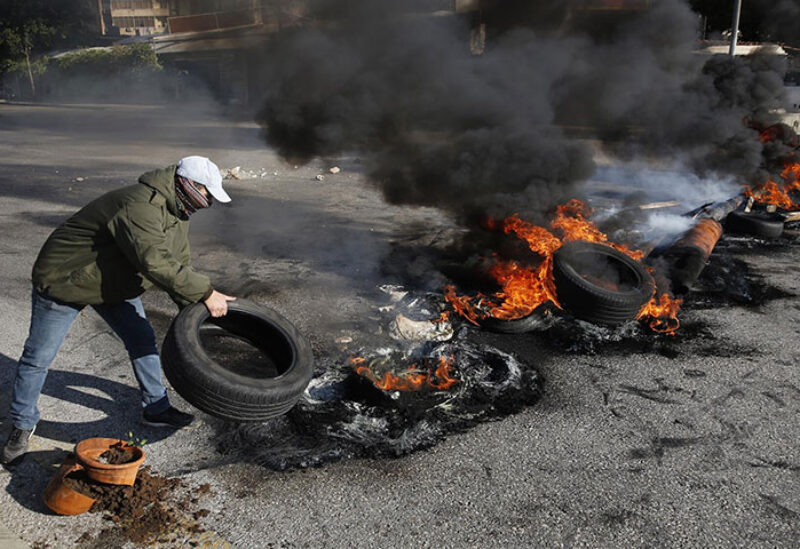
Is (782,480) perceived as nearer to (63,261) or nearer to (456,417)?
(456,417)

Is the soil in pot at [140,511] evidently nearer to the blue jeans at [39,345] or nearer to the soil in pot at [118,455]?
the soil in pot at [118,455]

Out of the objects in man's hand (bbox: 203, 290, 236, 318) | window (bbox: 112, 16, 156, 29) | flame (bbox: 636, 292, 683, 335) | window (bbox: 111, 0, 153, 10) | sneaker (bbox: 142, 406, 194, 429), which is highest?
window (bbox: 111, 0, 153, 10)

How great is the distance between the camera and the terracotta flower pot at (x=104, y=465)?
3.18m

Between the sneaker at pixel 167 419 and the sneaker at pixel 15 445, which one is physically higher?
the sneaker at pixel 15 445

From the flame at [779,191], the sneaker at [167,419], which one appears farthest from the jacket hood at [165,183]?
the flame at [779,191]

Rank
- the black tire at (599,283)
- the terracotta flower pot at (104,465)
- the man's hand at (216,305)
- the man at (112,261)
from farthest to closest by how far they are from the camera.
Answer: the black tire at (599,283), the man's hand at (216,305), the man at (112,261), the terracotta flower pot at (104,465)

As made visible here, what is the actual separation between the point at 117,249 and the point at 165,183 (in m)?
0.51

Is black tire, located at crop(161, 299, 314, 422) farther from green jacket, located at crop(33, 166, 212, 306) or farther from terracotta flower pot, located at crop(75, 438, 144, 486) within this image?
terracotta flower pot, located at crop(75, 438, 144, 486)

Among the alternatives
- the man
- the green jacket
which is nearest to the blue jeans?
the man

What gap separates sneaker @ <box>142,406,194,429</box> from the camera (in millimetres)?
4211

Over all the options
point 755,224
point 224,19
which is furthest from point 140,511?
point 755,224

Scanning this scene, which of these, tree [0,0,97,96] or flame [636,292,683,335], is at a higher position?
tree [0,0,97,96]

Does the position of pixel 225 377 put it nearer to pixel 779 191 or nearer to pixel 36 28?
pixel 779 191

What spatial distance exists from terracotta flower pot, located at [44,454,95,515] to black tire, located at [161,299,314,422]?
2.21 feet
